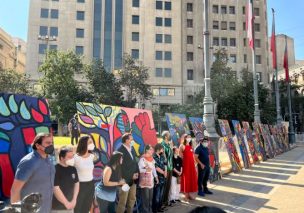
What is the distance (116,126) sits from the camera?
7777 mm

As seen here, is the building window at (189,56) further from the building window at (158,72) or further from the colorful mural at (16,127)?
the colorful mural at (16,127)

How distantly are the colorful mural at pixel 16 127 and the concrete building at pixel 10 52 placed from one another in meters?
64.6

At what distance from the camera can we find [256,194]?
10.4 meters

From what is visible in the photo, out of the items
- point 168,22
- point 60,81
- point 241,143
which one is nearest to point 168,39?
point 168,22

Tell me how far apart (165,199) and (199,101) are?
4046 cm

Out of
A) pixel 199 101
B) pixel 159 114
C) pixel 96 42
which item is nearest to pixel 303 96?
pixel 199 101

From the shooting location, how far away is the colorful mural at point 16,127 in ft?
15.9

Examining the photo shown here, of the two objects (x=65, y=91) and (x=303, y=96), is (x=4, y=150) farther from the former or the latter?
(x=303, y=96)

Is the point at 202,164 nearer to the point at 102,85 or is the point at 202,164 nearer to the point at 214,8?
the point at 102,85

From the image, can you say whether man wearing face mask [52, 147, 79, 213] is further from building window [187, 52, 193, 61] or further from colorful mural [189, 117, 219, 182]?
building window [187, 52, 193, 61]

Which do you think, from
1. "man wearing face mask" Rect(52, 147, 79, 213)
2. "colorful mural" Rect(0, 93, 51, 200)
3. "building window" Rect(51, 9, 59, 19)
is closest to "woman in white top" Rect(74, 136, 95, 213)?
"man wearing face mask" Rect(52, 147, 79, 213)

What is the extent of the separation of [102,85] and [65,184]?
124 feet

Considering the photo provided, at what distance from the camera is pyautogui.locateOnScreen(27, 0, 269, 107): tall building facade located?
182ft

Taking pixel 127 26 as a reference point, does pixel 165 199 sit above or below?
below
